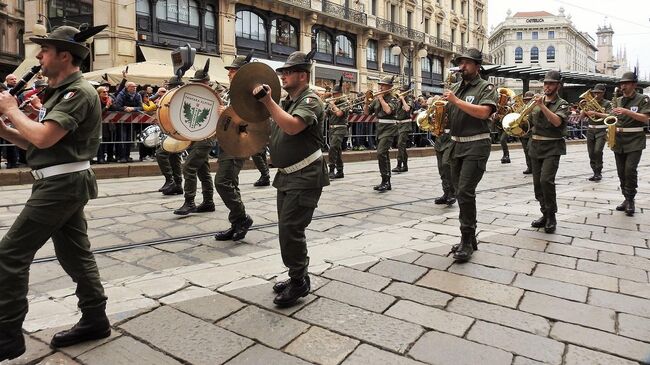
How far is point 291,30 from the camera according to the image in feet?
110

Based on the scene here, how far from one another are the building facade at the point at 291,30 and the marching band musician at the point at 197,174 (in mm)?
8786

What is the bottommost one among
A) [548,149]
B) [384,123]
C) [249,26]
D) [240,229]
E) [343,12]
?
[240,229]

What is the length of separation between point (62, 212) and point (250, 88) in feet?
4.60

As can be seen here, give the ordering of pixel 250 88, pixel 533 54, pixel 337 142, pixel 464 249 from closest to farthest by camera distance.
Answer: pixel 250 88
pixel 464 249
pixel 337 142
pixel 533 54

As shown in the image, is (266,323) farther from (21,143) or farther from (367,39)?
(367,39)

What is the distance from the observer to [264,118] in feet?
11.8

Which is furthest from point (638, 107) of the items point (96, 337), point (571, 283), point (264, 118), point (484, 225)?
point (96, 337)

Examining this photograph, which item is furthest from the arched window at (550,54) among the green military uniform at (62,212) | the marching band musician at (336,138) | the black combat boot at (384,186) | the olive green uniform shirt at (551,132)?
the green military uniform at (62,212)

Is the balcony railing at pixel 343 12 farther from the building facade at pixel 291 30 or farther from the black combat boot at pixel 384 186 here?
the black combat boot at pixel 384 186

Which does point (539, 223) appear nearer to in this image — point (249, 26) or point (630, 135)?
point (630, 135)

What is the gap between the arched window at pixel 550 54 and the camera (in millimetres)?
93750

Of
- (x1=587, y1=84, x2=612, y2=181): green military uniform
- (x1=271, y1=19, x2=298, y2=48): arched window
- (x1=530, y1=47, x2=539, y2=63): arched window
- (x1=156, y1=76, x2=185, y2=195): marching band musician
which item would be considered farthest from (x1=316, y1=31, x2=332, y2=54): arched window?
(x1=530, y1=47, x2=539, y2=63): arched window

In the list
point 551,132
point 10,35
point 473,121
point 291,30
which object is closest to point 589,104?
point 551,132

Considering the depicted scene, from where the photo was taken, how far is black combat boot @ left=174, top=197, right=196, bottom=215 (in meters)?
6.71
